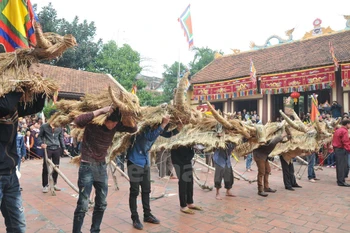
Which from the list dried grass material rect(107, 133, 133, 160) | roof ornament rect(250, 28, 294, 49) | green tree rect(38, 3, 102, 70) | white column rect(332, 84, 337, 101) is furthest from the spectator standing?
green tree rect(38, 3, 102, 70)

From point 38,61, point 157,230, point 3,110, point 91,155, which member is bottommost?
point 157,230

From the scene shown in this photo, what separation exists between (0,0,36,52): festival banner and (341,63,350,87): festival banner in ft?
41.6

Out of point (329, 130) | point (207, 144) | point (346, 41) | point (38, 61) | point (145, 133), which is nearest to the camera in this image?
point (38, 61)

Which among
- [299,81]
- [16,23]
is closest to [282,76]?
[299,81]

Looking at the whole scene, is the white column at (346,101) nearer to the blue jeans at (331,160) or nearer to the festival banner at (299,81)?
the festival banner at (299,81)

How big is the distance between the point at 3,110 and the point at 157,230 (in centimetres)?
260

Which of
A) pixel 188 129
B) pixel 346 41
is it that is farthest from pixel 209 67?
pixel 188 129

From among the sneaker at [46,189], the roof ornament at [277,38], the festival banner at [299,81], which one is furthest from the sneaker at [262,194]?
the roof ornament at [277,38]

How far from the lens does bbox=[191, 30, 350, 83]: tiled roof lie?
13.5m

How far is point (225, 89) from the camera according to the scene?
646 inches

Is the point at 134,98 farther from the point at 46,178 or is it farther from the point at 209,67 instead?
the point at 209,67

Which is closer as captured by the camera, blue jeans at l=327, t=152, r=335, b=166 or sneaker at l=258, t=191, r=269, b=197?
sneaker at l=258, t=191, r=269, b=197

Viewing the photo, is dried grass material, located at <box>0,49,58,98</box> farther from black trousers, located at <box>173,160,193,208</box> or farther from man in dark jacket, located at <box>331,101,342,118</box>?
man in dark jacket, located at <box>331,101,342,118</box>

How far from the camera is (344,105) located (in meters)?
12.7
